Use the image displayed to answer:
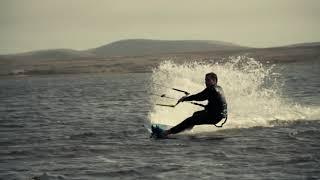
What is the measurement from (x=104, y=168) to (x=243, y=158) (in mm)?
4670

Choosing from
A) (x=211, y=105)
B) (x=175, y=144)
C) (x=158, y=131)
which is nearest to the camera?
(x=211, y=105)

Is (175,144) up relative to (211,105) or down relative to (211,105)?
down

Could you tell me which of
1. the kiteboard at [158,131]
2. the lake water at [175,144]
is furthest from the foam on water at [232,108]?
the kiteboard at [158,131]

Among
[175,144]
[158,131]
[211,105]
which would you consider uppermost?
[211,105]

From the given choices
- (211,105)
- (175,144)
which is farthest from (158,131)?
(211,105)

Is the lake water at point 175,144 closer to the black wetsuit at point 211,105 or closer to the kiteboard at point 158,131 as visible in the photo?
the kiteboard at point 158,131

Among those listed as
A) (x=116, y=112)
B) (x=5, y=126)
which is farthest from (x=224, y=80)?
(x=5, y=126)

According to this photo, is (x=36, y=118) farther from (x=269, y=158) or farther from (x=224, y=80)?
(x=269, y=158)

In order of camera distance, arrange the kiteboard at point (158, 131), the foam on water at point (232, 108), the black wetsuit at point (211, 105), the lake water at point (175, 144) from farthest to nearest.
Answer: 1. the foam on water at point (232, 108)
2. the kiteboard at point (158, 131)
3. the black wetsuit at point (211, 105)
4. the lake water at point (175, 144)

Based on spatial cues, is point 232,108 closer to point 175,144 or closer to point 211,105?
point 175,144

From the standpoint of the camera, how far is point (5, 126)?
32938 mm

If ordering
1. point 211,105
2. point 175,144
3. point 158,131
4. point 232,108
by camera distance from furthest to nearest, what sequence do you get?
point 232,108
point 158,131
point 175,144
point 211,105

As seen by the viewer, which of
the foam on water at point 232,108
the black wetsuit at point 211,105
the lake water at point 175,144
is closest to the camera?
the lake water at point 175,144

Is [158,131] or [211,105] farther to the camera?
[158,131]
